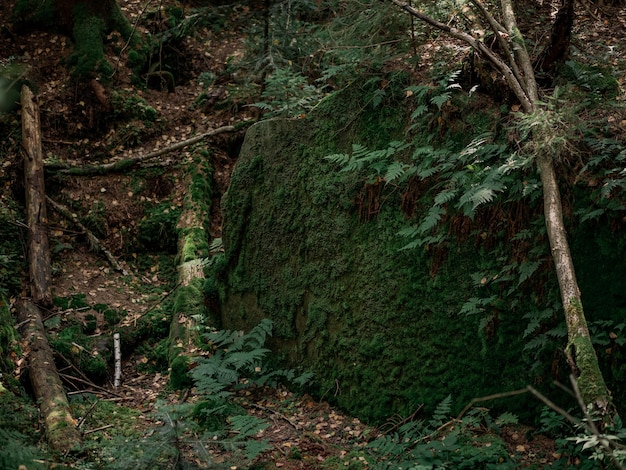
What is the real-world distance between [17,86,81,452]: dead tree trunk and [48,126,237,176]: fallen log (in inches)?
24.8

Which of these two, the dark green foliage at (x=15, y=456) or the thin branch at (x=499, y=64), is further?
the thin branch at (x=499, y=64)

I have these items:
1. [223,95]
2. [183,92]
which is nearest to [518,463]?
[223,95]

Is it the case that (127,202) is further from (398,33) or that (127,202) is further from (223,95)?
(398,33)

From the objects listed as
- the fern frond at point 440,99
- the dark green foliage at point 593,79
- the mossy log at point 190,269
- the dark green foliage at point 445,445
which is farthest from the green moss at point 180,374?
the dark green foliage at point 593,79

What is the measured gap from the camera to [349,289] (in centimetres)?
680

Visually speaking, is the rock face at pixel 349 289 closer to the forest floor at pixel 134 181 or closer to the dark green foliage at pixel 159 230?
the forest floor at pixel 134 181

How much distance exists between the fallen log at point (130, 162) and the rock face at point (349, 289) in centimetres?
350

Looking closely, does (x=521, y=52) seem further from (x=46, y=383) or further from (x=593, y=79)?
(x=46, y=383)

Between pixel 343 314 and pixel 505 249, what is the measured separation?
210 centimetres

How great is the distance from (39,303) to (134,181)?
316 cm

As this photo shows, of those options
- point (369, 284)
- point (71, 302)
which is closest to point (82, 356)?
point (71, 302)

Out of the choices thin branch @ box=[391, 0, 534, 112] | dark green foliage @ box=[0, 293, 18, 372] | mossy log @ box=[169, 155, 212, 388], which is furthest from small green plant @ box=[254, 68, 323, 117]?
dark green foliage @ box=[0, 293, 18, 372]

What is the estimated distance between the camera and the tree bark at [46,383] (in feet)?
19.1

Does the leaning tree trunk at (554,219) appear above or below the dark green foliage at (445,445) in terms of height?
above
